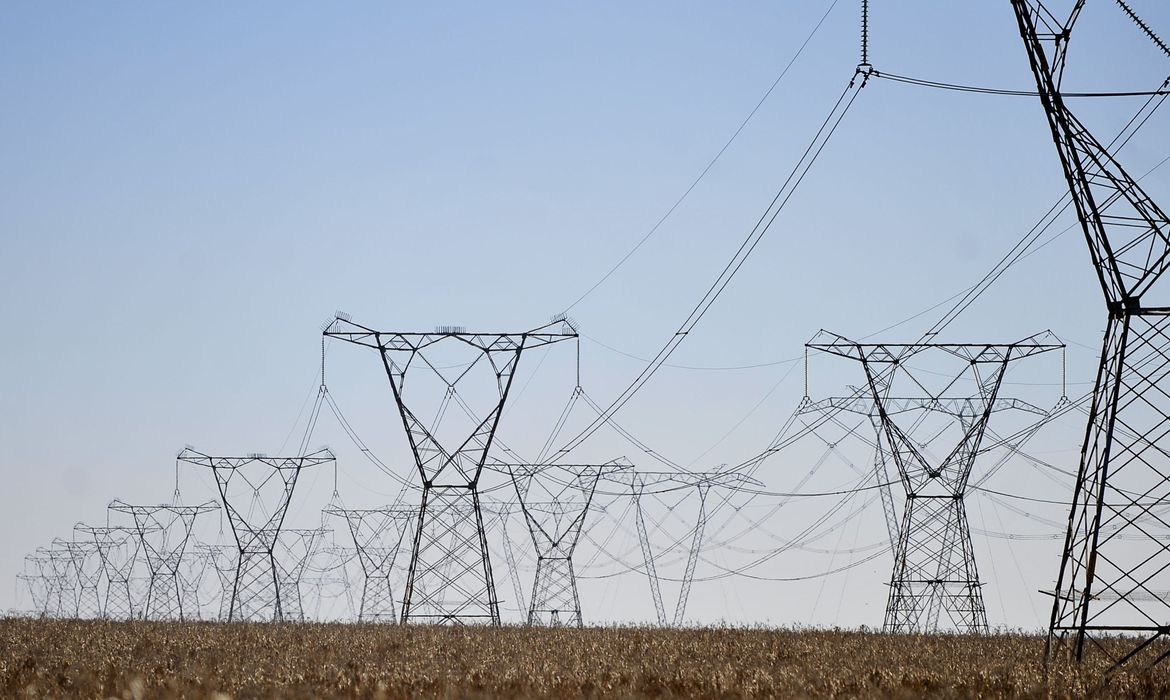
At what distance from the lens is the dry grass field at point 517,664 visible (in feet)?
50.6

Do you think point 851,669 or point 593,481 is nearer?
point 851,669

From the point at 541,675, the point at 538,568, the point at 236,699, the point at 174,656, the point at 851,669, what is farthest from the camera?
the point at 538,568

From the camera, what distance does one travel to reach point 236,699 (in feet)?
47.7

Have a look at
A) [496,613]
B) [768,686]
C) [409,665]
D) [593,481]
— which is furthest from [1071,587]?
[593,481]

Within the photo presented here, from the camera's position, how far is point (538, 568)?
195 ft

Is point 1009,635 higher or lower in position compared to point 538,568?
lower

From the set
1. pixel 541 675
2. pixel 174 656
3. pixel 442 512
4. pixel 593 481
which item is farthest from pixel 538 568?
pixel 541 675

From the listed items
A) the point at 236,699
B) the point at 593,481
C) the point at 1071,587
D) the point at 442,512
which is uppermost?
the point at 593,481

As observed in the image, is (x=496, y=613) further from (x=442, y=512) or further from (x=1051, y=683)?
(x=1051, y=683)

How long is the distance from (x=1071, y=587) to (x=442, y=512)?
818 inches

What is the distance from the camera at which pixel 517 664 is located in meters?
18.8

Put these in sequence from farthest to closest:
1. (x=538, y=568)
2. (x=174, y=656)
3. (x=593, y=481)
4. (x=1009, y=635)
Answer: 1. (x=538, y=568)
2. (x=593, y=481)
3. (x=1009, y=635)
4. (x=174, y=656)

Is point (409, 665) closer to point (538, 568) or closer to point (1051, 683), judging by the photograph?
point (1051, 683)

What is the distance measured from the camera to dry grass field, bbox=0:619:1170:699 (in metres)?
15.4
